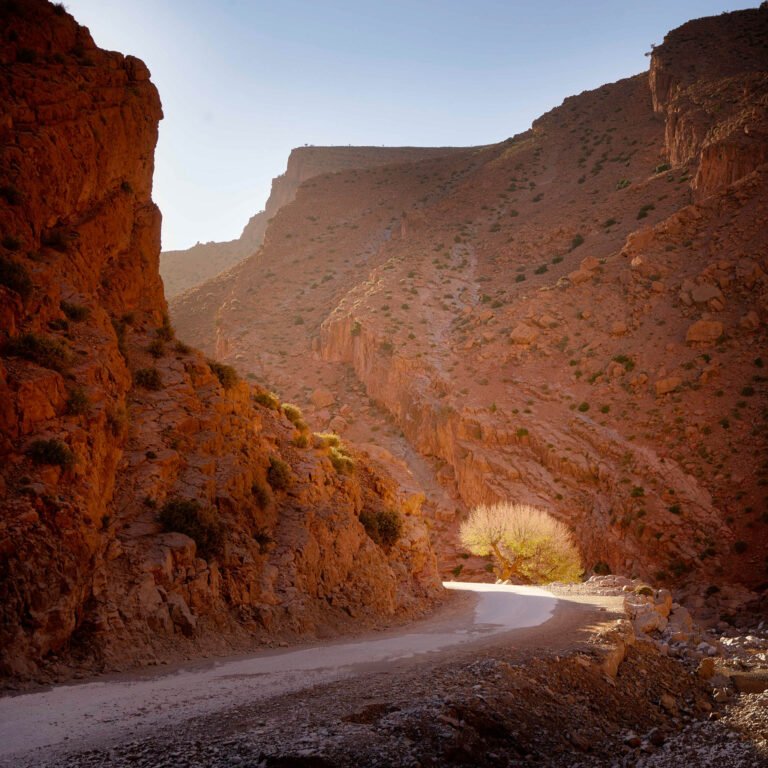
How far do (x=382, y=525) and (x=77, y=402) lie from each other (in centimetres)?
1116

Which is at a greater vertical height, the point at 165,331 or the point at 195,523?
the point at 165,331

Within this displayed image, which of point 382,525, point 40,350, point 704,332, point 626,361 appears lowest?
point 382,525

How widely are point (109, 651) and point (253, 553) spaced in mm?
4332

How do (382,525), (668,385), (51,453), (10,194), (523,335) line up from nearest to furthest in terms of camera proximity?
(51,453) → (10,194) → (382,525) → (668,385) → (523,335)

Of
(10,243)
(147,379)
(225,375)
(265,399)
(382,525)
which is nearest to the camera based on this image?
(10,243)

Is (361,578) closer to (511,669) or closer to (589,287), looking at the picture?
(511,669)

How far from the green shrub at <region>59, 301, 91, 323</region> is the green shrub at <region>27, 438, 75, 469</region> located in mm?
4038

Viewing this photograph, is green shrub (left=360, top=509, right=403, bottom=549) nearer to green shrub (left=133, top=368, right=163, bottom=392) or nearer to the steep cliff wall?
green shrub (left=133, top=368, right=163, bottom=392)

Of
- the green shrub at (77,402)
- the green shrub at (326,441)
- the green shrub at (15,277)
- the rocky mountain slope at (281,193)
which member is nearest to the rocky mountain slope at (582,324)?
the green shrub at (326,441)

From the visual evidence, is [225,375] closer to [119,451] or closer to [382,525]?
[119,451]

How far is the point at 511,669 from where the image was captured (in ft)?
35.9

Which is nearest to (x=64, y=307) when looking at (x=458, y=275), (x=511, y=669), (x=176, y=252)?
(x=511, y=669)

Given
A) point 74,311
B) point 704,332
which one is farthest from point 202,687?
point 704,332

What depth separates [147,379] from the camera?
15578 mm
